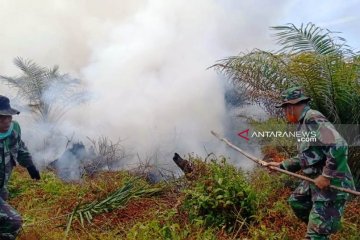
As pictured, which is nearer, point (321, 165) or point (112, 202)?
point (321, 165)

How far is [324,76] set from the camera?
616cm

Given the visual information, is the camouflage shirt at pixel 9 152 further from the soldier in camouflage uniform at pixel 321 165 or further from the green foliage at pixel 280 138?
the green foliage at pixel 280 138

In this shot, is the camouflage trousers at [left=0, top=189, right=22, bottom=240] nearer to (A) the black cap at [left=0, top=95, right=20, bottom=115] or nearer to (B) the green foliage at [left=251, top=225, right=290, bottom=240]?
(A) the black cap at [left=0, top=95, right=20, bottom=115]

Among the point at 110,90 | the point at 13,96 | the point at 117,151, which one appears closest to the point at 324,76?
the point at 117,151

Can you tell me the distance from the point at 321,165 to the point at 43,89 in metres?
9.52

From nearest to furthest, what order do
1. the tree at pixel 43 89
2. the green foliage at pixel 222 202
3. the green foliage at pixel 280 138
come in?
the green foliage at pixel 222 202 → the green foliage at pixel 280 138 → the tree at pixel 43 89

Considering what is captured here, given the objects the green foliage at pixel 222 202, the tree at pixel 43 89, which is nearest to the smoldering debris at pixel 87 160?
the tree at pixel 43 89

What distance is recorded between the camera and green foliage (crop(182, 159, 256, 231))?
18.5 feet

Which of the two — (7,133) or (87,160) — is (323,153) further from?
(87,160)

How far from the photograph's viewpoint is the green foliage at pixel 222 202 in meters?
5.63

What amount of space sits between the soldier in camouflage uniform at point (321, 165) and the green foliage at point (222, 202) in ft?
3.62

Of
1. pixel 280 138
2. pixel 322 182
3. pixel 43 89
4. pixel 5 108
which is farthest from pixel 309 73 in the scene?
pixel 43 89

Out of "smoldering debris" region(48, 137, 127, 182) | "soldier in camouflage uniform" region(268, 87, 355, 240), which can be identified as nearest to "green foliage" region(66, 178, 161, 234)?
"smoldering debris" region(48, 137, 127, 182)

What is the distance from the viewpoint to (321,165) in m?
4.48
